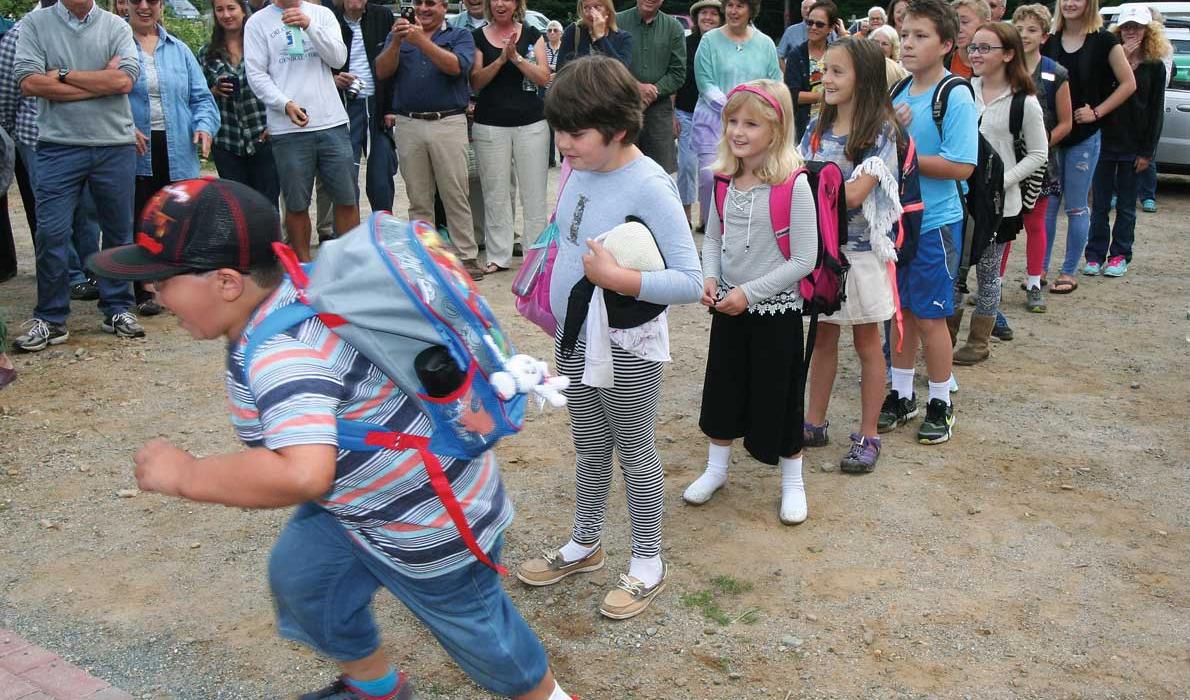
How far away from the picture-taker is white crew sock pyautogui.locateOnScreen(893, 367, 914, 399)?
5246 millimetres

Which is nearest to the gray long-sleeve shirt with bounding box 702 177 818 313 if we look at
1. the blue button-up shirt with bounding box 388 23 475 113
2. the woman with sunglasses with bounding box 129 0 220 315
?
the blue button-up shirt with bounding box 388 23 475 113

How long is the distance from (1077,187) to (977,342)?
2.27 m

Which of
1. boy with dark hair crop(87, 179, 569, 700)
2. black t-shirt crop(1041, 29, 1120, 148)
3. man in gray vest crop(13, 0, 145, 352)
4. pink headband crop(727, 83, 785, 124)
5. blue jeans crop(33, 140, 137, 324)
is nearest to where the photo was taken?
boy with dark hair crop(87, 179, 569, 700)

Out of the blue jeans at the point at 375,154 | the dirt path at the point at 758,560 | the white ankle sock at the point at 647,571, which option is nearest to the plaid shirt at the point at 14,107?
the dirt path at the point at 758,560

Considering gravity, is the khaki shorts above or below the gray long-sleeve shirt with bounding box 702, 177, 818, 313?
below

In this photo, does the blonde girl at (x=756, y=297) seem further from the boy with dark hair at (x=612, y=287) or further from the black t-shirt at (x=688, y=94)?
the black t-shirt at (x=688, y=94)

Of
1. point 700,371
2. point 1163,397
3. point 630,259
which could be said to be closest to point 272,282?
point 630,259

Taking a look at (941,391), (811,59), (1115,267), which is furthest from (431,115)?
(1115,267)

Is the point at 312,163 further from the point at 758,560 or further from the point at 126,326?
the point at 758,560

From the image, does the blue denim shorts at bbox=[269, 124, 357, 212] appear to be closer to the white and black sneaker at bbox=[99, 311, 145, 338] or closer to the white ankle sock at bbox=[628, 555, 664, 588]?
the white and black sneaker at bbox=[99, 311, 145, 338]

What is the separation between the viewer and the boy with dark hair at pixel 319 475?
6.71 ft

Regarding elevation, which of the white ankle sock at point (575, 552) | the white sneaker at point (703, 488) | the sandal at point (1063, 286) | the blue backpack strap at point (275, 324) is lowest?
the sandal at point (1063, 286)

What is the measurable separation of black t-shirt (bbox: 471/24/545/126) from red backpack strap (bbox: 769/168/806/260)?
4.11 meters

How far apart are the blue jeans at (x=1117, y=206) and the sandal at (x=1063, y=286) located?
779 millimetres
